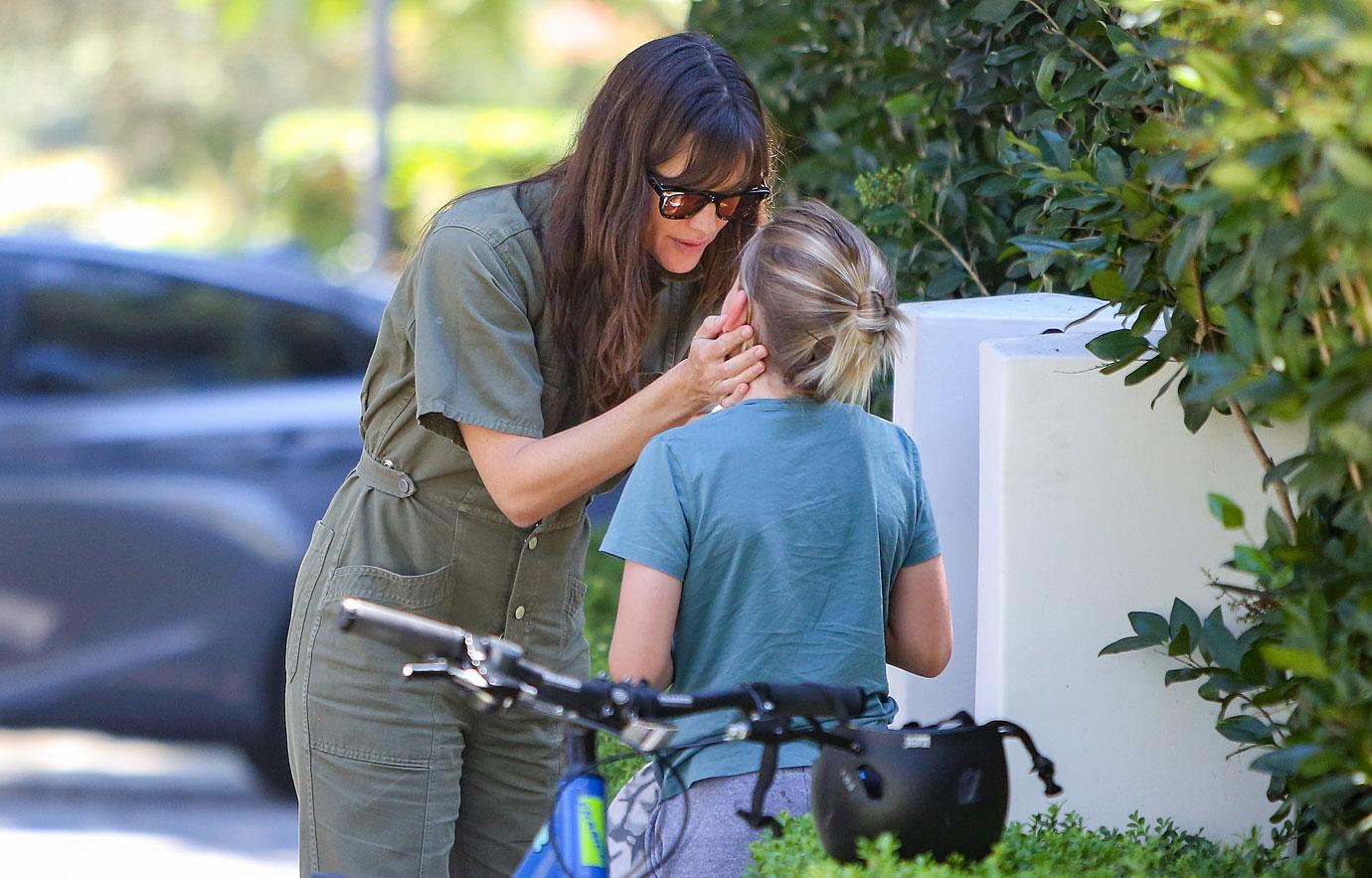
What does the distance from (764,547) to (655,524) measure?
0.15 meters

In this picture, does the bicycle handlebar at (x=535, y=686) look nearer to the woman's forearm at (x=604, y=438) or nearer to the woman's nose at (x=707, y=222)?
the woman's forearm at (x=604, y=438)

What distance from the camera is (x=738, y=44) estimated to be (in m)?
4.29

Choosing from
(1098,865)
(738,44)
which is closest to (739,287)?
(1098,865)

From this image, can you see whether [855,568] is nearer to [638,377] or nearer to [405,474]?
[638,377]

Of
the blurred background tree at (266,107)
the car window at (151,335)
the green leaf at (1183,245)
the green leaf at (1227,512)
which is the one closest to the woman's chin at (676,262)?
the green leaf at (1183,245)

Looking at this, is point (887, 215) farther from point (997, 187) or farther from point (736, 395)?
point (736, 395)

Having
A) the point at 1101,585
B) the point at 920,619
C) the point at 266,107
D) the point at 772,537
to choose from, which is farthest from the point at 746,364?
the point at 266,107

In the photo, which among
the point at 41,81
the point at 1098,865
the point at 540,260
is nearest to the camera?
the point at 1098,865

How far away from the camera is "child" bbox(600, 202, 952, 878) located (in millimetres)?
2168

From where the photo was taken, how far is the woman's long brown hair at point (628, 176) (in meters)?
2.55

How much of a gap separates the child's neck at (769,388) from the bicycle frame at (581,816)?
0.54 metres

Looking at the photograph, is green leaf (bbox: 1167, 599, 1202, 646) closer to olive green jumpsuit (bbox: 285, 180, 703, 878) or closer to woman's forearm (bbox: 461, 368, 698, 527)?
woman's forearm (bbox: 461, 368, 698, 527)

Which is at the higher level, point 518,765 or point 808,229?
point 808,229

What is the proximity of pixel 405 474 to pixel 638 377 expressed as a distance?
0.41m
